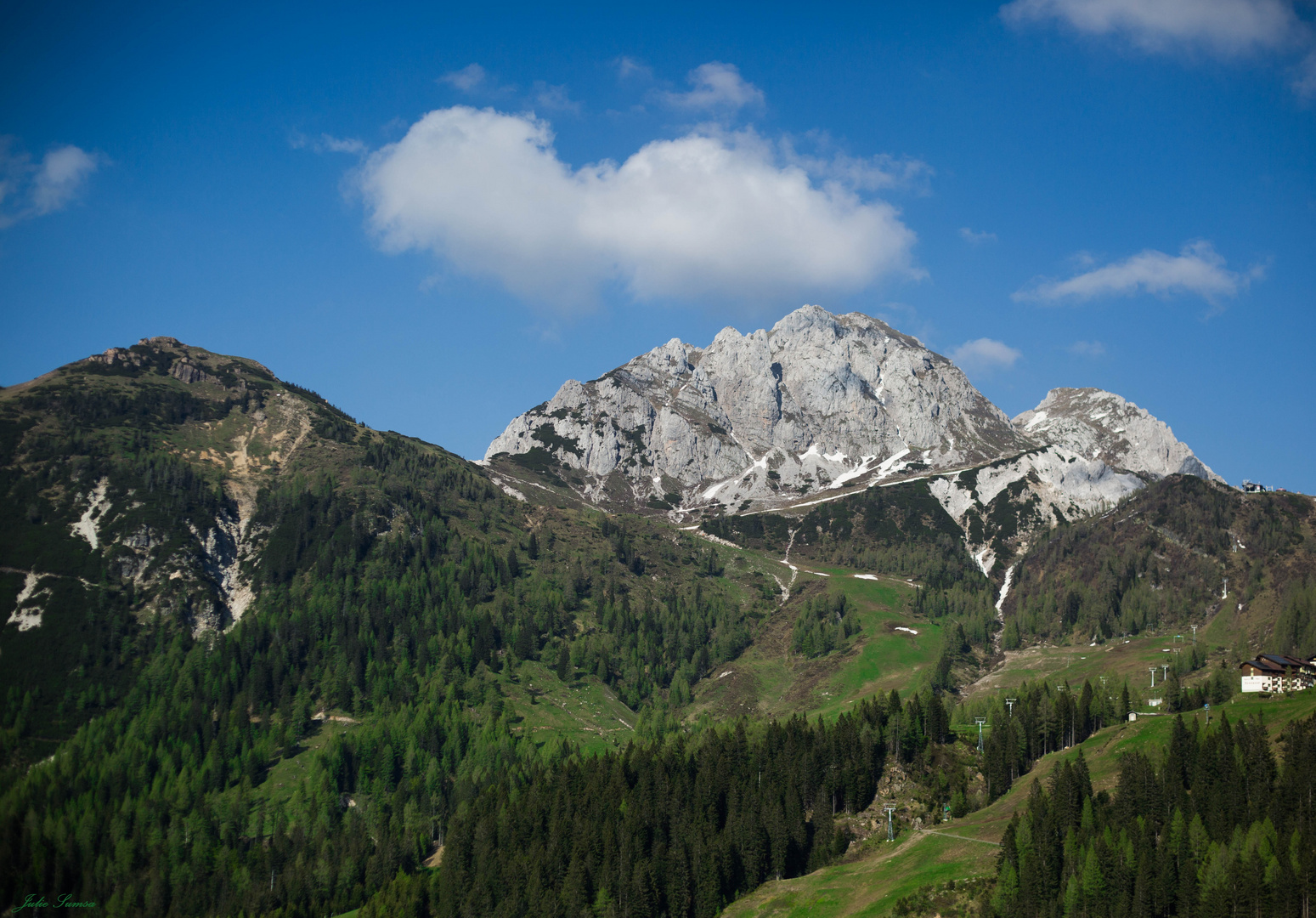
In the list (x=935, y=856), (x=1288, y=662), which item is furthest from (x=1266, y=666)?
(x=935, y=856)

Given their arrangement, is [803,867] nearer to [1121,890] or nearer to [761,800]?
[761,800]

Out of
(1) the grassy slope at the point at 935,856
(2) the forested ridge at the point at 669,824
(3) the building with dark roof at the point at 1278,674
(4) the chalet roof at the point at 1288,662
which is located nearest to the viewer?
(1) the grassy slope at the point at 935,856

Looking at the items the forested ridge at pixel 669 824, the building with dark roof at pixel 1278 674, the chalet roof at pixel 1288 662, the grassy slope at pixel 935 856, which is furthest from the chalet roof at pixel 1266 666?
the forested ridge at pixel 669 824

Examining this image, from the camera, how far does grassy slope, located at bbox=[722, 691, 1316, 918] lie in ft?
375

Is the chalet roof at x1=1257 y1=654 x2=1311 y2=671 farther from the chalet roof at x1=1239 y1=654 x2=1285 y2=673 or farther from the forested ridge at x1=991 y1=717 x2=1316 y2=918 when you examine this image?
the forested ridge at x1=991 y1=717 x2=1316 y2=918

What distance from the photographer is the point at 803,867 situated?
138 m

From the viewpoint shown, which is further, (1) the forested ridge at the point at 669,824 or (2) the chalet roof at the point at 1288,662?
(2) the chalet roof at the point at 1288,662

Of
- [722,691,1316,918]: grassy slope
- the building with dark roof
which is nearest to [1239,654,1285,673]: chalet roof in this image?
the building with dark roof

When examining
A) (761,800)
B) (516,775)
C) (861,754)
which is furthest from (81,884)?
(861,754)

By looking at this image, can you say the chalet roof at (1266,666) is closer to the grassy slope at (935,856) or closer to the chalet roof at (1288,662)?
the chalet roof at (1288,662)

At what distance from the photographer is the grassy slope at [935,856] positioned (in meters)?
114

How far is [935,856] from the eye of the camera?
12094cm

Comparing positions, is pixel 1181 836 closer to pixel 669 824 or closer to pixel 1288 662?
pixel 1288 662

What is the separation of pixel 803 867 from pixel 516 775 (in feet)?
234
